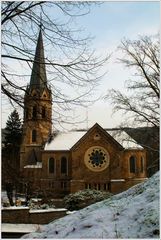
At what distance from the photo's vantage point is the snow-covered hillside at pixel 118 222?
84.0 inches

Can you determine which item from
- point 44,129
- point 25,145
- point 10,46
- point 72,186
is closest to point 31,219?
point 44,129

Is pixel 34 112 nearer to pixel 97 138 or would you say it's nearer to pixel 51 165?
pixel 97 138

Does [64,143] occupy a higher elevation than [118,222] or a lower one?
higher

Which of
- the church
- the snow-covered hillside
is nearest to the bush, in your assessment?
the church

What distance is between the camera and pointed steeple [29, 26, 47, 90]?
117 inches

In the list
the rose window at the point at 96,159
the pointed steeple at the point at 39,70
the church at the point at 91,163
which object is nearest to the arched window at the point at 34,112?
the pointed steeple at the point at 39,70

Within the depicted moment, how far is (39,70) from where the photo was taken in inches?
120

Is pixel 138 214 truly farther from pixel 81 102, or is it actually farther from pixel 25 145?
pixel 25 145

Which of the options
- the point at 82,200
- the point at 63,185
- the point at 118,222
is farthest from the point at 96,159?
the point at 118,222

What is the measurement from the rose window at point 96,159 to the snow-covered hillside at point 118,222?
51.3 ft

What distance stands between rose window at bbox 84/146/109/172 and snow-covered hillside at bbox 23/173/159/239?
51.3 ft

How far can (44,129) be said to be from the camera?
316 cm

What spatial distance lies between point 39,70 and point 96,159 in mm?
15532

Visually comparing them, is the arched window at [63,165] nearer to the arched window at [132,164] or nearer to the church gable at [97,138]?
the church gable at [97,138]
